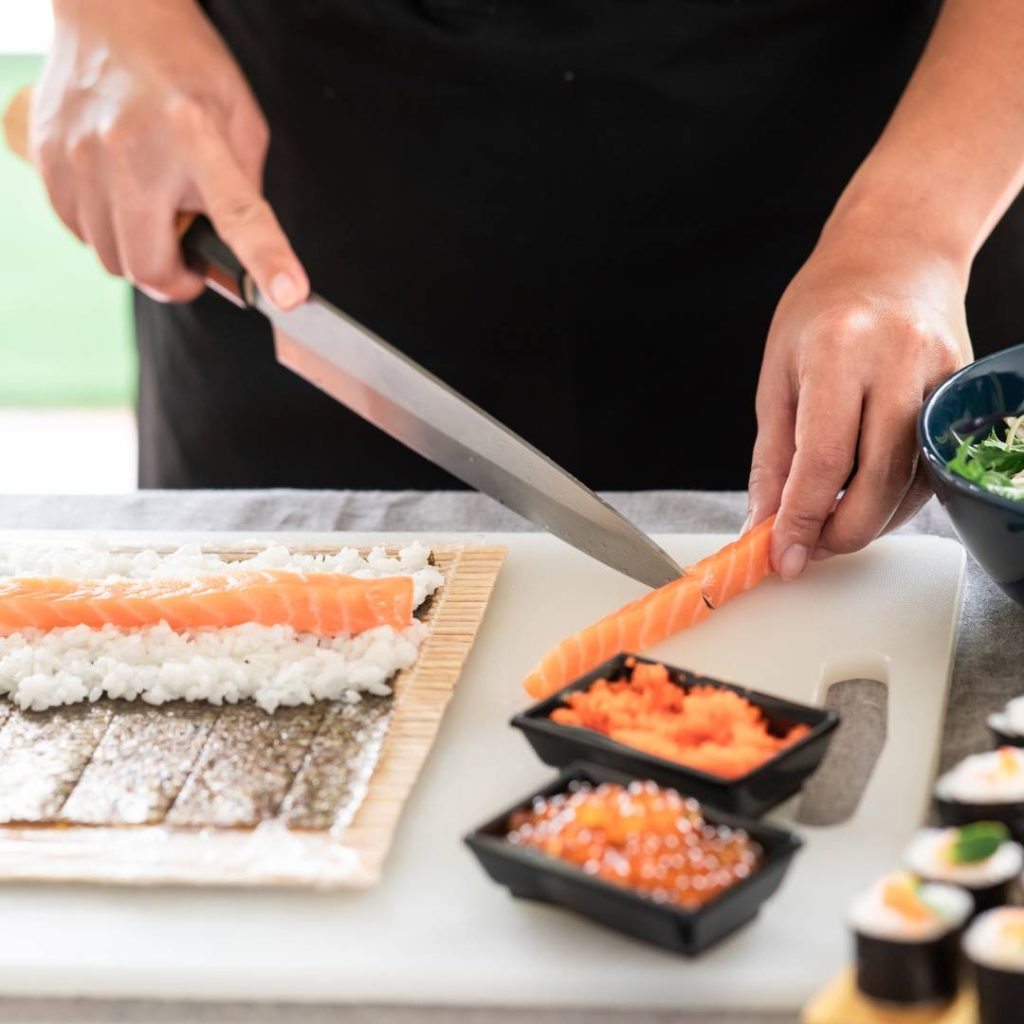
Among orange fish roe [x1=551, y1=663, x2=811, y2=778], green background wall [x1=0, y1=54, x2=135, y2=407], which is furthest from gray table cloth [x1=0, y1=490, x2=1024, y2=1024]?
green background wall [x1=0, y1=54, x2=135, y2=407]

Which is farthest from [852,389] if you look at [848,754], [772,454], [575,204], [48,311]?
[48,311]

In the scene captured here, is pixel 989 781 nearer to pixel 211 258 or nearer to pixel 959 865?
pixel 959 865

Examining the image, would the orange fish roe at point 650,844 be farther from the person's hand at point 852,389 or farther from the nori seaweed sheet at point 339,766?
the person's hand at point 852,389

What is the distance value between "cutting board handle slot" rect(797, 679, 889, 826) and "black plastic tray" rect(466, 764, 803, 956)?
0.83ft

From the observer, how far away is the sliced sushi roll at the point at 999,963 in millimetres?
1071

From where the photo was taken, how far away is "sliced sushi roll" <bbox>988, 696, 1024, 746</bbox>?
1384 millimetres

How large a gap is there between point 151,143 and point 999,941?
4.38 ft

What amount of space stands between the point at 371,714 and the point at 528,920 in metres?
0.41

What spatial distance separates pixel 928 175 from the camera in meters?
2.05

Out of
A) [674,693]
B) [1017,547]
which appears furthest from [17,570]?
[1017,547]

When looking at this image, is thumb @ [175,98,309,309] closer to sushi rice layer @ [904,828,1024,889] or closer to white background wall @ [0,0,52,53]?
sushi rice layer @ [904,828,1024,889]

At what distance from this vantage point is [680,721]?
1.47 m

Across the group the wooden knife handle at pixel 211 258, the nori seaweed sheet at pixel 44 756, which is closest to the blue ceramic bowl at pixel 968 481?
the wooden knife handle at pixel 211 258

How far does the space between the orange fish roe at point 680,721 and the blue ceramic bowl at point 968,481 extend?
0.32m
